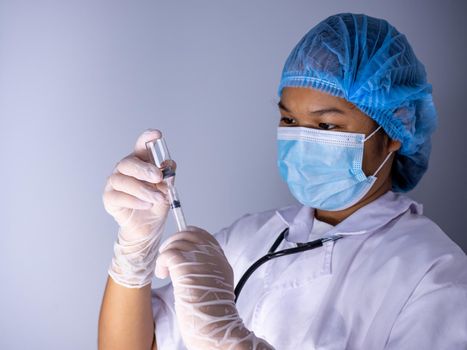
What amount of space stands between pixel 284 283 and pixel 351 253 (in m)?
0.16

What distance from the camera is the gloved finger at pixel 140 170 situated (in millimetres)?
1186

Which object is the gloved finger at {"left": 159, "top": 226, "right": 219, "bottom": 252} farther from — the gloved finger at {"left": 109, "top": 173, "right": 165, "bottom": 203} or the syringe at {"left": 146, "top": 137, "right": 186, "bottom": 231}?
the gloved finger at {"left": 109, "top": 173, "right": 165, "bottom": 203}

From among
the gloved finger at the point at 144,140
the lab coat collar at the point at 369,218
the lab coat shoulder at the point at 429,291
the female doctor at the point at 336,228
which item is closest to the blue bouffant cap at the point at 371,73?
the female doctor at the point at 336,228

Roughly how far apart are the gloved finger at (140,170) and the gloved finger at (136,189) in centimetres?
1

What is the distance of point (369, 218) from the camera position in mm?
1359

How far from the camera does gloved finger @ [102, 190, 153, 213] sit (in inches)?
48.3

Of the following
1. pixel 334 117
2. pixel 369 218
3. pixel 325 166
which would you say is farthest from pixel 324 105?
pixel 369 218

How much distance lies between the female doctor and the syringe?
2 centimetres

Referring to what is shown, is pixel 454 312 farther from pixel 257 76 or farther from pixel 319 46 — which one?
pixel 257 76

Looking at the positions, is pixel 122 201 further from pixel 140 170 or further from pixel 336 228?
pixel 336 228

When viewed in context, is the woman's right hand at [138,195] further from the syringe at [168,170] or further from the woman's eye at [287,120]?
the woman's eye at [287,120]

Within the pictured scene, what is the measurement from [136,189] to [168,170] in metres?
0.08

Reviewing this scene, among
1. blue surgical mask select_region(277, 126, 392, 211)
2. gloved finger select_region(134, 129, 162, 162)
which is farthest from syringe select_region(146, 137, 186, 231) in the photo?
blue surgical mask select_region(277, 126, 392, 211)

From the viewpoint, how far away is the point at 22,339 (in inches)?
68.7
